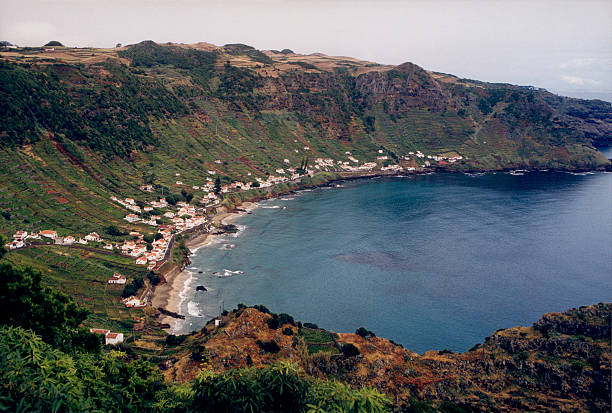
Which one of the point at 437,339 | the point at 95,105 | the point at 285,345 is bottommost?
the point at 437,339

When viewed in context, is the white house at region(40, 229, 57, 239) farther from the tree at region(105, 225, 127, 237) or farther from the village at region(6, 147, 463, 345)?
the tree at region(105, 225, 127, 237)

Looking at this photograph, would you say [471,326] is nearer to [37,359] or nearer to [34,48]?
A: [37,359]

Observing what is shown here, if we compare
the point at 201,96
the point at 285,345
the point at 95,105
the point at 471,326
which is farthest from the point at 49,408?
the point at 201,96

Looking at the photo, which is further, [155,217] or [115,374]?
[155,217]

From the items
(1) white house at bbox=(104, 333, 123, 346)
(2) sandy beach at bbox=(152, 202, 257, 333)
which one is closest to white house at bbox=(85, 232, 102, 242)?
(2) sandy beach at bbox=(152, 202, 257, 333)

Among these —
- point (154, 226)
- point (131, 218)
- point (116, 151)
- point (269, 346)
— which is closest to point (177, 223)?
point (154, 226)
